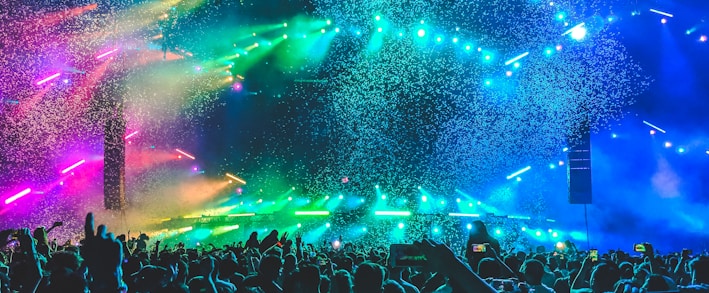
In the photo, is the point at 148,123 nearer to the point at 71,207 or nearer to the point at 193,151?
the point at 193,151

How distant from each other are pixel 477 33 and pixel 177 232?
15178 millimetres

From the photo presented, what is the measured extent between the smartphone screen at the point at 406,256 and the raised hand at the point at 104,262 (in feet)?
8.50

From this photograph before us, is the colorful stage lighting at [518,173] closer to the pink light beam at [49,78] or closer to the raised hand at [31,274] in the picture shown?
the pink light beam at [49,78]

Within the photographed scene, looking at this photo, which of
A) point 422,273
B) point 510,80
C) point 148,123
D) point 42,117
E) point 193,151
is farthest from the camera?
point 193,151

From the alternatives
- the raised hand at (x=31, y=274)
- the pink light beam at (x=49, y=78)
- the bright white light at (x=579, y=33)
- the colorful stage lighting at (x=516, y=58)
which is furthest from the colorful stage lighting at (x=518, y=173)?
the raised hand at (x=31, y=274)

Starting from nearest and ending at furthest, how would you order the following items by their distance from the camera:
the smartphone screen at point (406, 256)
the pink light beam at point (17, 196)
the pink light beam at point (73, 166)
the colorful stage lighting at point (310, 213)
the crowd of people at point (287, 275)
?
the smartphone screen at point (406, 256) < the crowd of people at point (287, 275) < the pink light beam at point (17, 196) < the pink light beam at point (73, 166) < the colorful stage lighting at point (310, 213)

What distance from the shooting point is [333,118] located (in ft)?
87.0

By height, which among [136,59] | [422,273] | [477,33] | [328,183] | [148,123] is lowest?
[422,273]

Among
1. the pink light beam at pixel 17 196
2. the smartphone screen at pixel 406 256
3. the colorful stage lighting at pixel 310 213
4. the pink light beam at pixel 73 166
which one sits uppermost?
the pink light beam at pixel 73 166

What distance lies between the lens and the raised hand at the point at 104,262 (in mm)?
4523

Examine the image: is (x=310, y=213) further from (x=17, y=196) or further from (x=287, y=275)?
(x=287, y=275)

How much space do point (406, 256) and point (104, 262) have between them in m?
2.73

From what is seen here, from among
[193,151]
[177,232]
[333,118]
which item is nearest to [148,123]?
[193,151]

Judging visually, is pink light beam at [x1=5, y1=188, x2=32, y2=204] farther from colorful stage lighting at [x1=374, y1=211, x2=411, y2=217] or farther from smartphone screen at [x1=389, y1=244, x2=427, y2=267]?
smartphone screen at [x1=389, y1=244, x2=427, y2=267]
